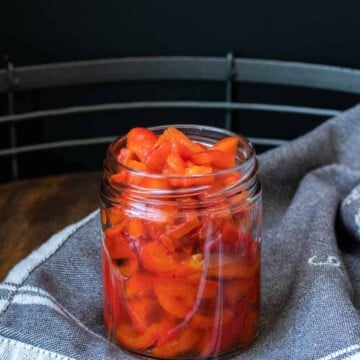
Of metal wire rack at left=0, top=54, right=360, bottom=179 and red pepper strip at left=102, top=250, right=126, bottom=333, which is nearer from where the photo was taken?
red pepper strip at left=102, top=250, right=126, bottom=333

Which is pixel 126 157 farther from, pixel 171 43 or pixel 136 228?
pixel 171 43

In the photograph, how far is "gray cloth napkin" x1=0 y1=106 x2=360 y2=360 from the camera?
0.59 m

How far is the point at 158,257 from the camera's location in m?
0.55

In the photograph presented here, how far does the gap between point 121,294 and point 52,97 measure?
0.69m

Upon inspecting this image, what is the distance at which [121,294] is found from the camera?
0.59 m

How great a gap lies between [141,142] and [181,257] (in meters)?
0.09

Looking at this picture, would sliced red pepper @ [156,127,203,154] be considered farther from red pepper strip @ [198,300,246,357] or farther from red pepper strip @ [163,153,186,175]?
red pepper strip @ [198,300,246,357]

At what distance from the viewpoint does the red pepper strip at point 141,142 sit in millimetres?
579

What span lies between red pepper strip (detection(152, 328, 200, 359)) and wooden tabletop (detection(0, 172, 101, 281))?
0.23 m

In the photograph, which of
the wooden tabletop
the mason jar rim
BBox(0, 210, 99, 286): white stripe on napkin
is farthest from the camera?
the wooden tabletop

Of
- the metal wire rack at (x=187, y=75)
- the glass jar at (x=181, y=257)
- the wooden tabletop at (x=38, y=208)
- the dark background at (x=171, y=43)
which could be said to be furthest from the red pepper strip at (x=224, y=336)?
the dark background at (x=171, y=43)

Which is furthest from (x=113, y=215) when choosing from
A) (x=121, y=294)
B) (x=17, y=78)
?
(x=17, y=78)

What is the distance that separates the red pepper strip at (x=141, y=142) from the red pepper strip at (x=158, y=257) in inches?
2.5

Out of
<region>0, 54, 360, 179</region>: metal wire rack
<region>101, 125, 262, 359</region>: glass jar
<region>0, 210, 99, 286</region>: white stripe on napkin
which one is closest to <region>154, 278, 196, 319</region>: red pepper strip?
<region>101, 125, 262, 359</region>: glass jar
